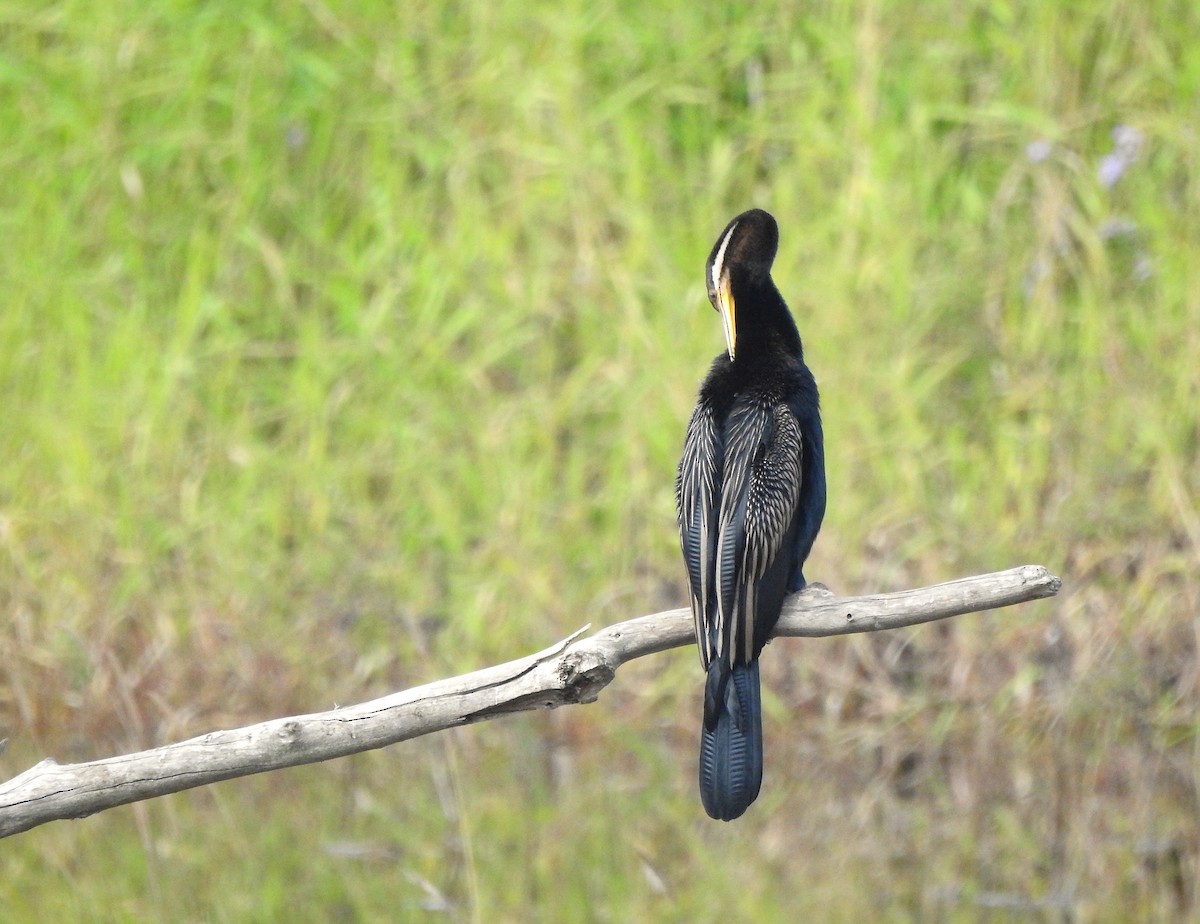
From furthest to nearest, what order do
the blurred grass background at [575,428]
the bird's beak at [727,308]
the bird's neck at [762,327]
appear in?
1. the blurred grass background at [575,428]
2. the bird's neck at [762,327]
3. the bird's beak at [727,308]

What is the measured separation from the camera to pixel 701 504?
2.87 metres

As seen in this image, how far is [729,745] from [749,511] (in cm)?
40

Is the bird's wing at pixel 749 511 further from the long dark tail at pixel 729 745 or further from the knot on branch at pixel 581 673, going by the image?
the knot on branch at pixel 581 673

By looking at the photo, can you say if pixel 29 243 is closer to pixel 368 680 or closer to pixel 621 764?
pixel 368 680

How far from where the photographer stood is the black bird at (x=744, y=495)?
267 cm

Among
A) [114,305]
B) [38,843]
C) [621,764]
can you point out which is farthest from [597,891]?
[114,305]

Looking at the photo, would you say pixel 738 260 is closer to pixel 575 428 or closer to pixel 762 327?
pixel 762 327

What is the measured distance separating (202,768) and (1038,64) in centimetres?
391

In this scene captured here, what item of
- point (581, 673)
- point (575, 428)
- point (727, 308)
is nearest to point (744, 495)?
point (727, 308)

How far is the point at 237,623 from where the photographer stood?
4.68 metres

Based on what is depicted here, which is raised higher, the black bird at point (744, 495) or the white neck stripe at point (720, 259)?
the white neck stripe at point (720, 259)

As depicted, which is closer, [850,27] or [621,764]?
[621,764]

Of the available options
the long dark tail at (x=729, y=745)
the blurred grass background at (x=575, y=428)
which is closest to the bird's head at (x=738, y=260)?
the long dark tail at (x=729, y=745)

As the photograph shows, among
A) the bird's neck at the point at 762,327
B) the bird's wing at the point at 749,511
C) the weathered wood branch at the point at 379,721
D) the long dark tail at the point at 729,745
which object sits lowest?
the long dark tail at the point at 729,745
